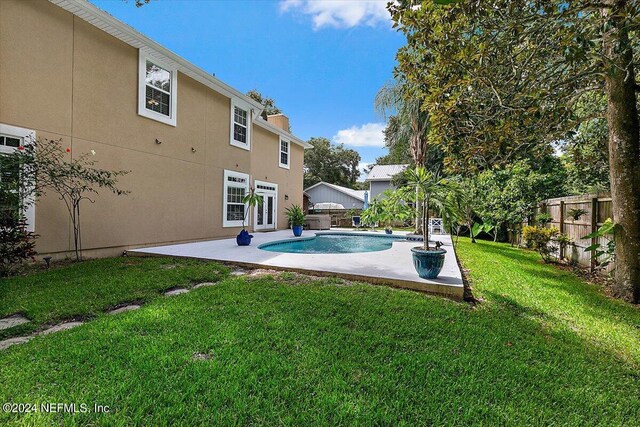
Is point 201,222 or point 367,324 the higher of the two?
point 201,222

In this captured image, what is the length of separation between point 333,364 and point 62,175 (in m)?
7.51

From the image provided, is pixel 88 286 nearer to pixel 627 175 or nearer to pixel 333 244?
pixel 333 244

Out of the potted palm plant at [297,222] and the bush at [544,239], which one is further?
the potted palm plant at [297,222]

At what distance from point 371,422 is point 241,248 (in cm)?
841

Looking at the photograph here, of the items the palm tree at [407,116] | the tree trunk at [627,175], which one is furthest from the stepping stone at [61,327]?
the palm tree at [407,116]

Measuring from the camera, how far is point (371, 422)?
6.91ft

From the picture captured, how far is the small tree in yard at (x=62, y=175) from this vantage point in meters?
6.13

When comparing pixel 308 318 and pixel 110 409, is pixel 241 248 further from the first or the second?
pixel 110 409

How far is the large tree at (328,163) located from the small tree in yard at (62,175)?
37218 mm

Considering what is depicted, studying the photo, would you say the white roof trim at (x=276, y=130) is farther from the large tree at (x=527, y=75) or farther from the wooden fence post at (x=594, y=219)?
the wooden fence post at (x=594, y=219)

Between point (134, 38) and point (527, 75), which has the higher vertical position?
point (134, 38)

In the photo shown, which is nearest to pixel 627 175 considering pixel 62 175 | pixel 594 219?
pixel 594 219

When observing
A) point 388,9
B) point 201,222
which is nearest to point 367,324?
point 388,9

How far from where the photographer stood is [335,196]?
36.3 metres
